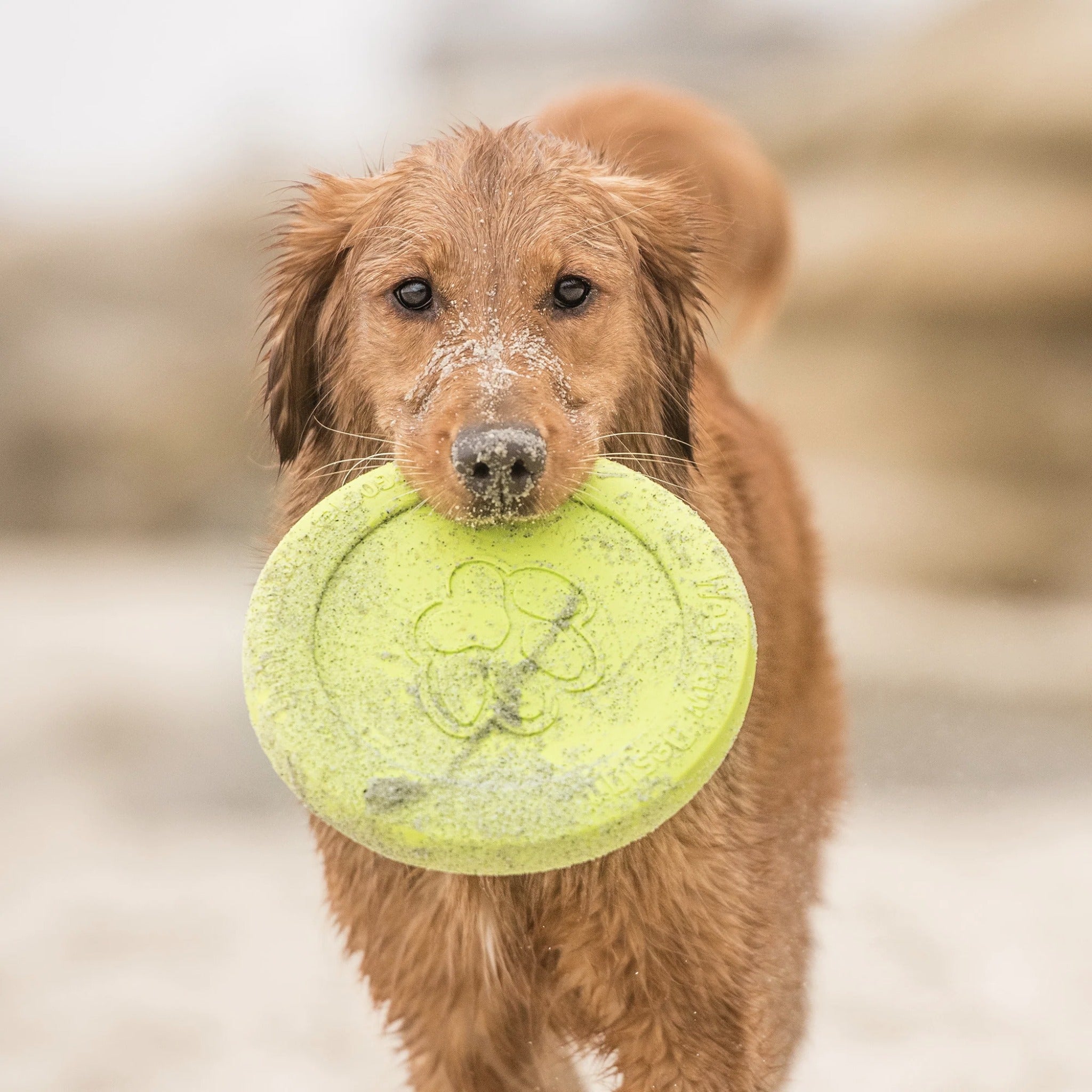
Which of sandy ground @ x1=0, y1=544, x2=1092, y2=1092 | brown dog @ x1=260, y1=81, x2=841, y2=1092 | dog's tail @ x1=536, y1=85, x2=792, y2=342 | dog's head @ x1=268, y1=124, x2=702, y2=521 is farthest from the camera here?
sandy ground @ x1=0, y1=544, x2=1092, y2=1092

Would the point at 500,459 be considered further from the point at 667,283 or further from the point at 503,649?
the point at 667,283

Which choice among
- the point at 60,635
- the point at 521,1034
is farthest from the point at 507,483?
the point at 60,635

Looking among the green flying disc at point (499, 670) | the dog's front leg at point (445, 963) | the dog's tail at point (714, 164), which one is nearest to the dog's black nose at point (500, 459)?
the green flying disc at point (499, 670)

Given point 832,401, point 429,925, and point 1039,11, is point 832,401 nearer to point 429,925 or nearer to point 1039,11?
point 1039,11

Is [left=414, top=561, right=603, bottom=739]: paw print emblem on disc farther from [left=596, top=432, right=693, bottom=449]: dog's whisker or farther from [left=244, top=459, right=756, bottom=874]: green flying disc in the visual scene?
[left=596, top=432, right=693, bottom=449]: dog's whisker

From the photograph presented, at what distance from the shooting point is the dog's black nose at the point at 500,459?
219 cm

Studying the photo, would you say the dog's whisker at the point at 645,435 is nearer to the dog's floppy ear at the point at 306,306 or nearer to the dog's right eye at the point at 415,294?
the dog's right eye at the point at 415,294

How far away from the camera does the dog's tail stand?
3648 millimetres

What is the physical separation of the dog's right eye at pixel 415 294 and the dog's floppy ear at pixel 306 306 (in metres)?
0.27

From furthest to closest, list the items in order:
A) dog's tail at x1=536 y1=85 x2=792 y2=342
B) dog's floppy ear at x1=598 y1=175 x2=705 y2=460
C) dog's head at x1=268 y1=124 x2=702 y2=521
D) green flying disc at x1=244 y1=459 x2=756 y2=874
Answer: dog's tail at x1=536 y1=85 x2=792 y2=342, dog's floppy ear at x1=598 y1=175 x2=705 y2=460, dog's head at x1=268 y1=124 x2=702 y2=521, green flying disc at x1=244 y1=459 x2=756 y2=874

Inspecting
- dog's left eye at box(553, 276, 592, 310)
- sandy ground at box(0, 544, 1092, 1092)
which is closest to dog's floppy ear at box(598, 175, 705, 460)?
dog's left eye at box(553, 276, 592, 310)

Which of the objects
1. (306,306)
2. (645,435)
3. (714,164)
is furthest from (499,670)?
(714,164)

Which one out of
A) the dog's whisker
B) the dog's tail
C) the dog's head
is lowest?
the dog's whisker

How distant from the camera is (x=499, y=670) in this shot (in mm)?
2369
